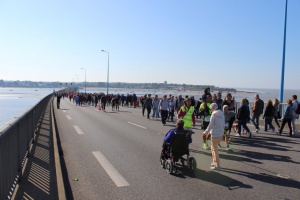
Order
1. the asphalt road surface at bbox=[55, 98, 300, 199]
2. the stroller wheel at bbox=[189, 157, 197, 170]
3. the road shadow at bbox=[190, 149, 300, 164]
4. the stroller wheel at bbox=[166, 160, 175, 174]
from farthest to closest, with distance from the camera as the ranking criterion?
the road shadow at bbox=[190, 149, 300, 164]
the stroller wheel at bbox=[189, 157, 197, 170]
the stroller wheel at bbox=[166, 160, 175, 174]
the asphalt road surface at bbox=[55, 98, 300, 199]

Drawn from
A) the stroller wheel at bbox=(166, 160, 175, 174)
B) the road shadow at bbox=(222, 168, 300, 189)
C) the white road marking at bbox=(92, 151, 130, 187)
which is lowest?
the white road marking at bbox=(92, 151, 130, 187)

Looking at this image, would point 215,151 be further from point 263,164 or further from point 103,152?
point 103,152

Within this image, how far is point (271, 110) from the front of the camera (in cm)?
1462

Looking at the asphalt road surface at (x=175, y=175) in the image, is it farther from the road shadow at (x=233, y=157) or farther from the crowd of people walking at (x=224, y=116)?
the crowd of people walking at (x=224, y=116)

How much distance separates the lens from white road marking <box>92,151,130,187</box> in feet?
21.2

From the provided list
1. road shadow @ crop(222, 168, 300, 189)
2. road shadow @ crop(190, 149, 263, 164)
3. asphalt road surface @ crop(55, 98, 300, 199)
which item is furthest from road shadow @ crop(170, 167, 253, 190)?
road shadow @ crop(190, 149, 263, 164)

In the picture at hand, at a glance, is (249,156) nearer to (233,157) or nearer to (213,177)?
(233,157)

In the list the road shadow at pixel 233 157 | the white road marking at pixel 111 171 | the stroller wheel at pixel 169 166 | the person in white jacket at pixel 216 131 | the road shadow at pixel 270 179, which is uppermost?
the person in white jacket at pixel 216 131

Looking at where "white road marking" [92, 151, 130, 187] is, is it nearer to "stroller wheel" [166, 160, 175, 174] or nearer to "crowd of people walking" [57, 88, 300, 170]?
"stroller wheel" [166, 160, 175, 174]

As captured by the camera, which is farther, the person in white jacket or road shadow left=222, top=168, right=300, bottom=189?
the person in white jacket

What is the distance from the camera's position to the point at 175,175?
23.1ft

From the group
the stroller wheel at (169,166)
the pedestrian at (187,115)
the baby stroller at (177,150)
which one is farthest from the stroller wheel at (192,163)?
the pedestrian at (187,115)

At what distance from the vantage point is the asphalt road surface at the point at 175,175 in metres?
5.85

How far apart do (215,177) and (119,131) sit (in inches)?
327
